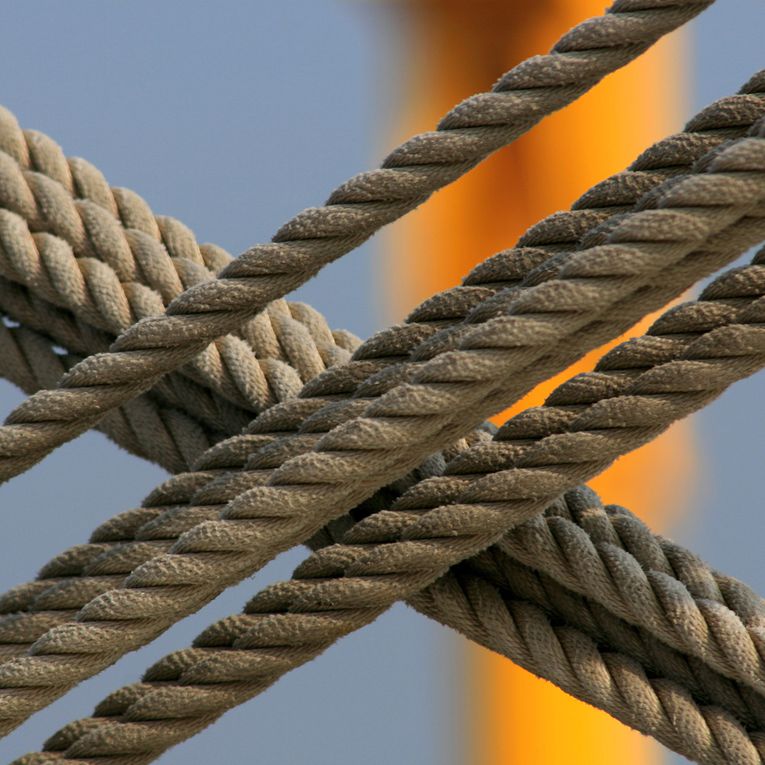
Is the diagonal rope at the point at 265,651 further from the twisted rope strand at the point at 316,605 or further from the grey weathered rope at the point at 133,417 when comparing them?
the grey weathered rope at the point at 133,417

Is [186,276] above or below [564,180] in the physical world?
below

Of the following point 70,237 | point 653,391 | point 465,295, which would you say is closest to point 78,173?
point 70,237

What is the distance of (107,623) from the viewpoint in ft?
2.28

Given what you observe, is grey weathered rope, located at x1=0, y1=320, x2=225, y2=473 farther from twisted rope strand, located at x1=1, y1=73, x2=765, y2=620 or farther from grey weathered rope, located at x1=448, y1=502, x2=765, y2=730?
grey weathered rope, located at x1=448, y1=502, x2=765, y2=730

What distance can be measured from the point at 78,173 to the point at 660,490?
950 mm

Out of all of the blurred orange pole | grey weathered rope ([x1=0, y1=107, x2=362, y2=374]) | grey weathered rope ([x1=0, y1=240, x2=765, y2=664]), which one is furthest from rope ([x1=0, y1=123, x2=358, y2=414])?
the blurred orange pole

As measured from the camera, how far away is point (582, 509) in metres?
0.79

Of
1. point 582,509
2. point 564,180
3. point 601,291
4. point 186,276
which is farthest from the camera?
point 564,180

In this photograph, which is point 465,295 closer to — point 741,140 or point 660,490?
point 741,140

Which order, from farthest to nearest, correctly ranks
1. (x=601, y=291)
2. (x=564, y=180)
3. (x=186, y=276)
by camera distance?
(x=564, y=180) → (x=186, y=276) → (x=601, y=291)

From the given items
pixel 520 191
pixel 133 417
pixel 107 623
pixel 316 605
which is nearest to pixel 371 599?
pixel 316 605

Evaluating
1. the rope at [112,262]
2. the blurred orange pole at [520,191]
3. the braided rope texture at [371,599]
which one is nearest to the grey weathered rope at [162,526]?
the braided rope texture at [371,599]

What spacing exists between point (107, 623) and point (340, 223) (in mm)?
232

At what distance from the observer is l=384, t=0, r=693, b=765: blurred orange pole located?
1556mm
